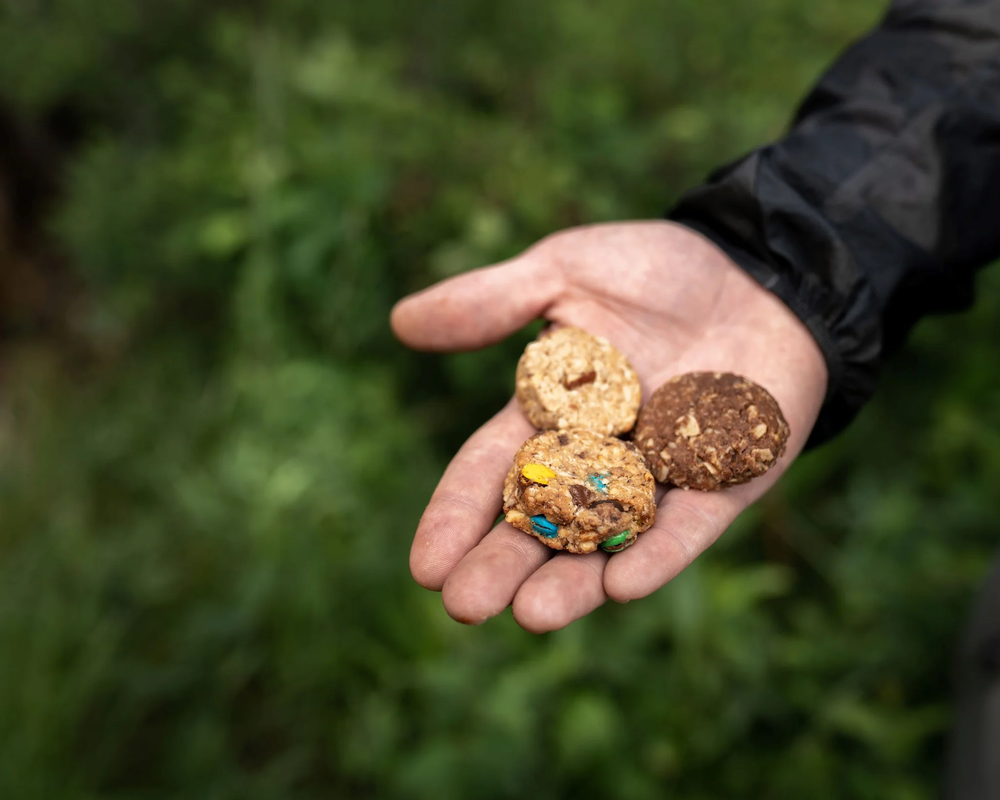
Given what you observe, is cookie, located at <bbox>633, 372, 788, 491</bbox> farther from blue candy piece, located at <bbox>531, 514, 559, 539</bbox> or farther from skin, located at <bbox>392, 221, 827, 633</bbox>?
blue candy piece, located at <bbox>531, 514, 559, 539</bbox>

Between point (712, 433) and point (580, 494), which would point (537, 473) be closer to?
point (580, 494)

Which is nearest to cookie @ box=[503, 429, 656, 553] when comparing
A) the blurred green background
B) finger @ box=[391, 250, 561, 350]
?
finger @ box=[391, 250, 561, 350]

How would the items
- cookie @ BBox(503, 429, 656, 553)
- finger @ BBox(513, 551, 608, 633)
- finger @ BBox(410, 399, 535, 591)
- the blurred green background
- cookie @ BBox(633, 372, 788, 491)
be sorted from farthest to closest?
the blurred green background → cookie @ BBox(633, 372, 788, 491) → cookie @ BBox(503, 429, 656, 553) → finger @ BBox(410, 399, 535, 591) → finger @ BBox(513, 551, 608, 633)

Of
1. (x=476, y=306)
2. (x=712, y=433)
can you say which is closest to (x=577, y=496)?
(x=712, y=433)

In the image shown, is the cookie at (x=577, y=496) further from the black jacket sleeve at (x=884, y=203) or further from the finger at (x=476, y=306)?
the black jacket sleeve at (x=884, y=203)

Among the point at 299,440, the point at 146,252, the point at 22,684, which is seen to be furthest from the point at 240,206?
the point at 22,684
